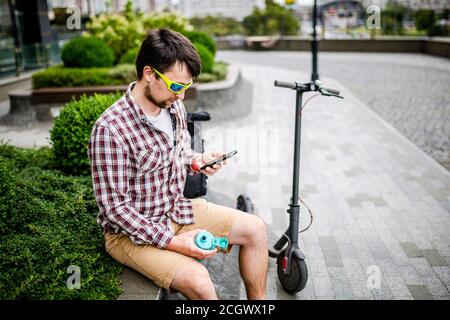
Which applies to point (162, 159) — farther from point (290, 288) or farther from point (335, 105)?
point (335, 105)

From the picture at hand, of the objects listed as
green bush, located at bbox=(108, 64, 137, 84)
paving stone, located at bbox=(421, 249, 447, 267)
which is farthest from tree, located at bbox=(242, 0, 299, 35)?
paving stone, located at bbox=(421, 249, 447, 267)

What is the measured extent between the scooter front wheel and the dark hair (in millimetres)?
1526

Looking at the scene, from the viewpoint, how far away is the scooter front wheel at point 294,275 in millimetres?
2959

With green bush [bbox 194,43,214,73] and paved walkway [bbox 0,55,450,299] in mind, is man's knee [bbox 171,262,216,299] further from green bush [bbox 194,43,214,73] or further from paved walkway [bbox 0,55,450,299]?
green bush [bbox 194,43,214,73]

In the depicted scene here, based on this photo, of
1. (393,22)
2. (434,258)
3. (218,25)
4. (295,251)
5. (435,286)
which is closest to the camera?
(295,251)

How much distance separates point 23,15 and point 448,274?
15340 mm

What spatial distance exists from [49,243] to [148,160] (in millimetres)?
867

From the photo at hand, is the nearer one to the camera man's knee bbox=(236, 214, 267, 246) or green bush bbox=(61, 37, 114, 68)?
man's knee bbox=(236, 214, 267, 246)

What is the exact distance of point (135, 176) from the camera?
7.66ft

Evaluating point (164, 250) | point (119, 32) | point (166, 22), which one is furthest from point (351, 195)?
point (166, 22)

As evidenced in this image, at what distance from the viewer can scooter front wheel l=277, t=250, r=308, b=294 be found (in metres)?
2.96

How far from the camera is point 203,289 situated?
82.3 inches

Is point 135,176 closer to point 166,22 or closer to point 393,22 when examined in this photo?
point 166,22
